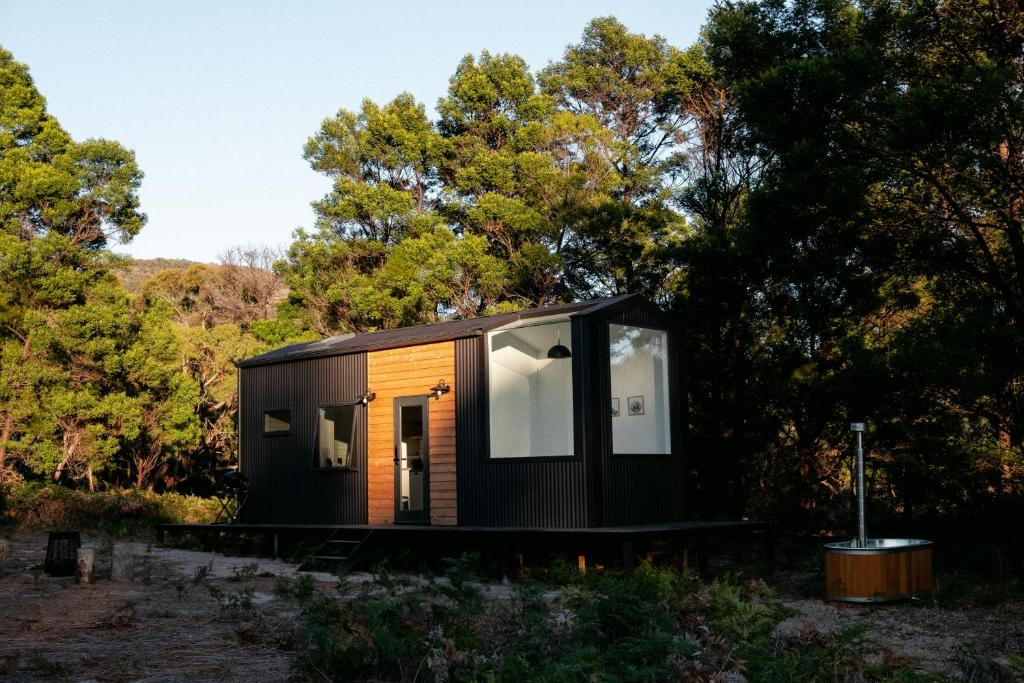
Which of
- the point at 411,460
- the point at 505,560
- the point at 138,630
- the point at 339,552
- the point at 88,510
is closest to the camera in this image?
the point at 138,630

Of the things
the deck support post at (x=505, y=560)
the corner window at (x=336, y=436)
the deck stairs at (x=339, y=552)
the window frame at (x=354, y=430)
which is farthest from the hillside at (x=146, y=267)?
the deck support post at (x=505, y=560)

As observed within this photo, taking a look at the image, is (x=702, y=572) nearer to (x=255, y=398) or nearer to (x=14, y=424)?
(x=255, y=398)

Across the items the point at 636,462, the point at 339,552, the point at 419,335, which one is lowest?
the point at 339,552

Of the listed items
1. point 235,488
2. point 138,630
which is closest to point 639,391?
point 235,488

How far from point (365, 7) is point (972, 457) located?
8.37m

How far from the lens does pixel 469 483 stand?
10836mm

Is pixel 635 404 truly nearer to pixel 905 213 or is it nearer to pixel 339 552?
pixel 905 213

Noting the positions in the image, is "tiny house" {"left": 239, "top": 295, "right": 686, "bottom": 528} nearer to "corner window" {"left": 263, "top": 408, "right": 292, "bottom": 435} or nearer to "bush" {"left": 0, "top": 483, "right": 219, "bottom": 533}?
"corner window" {"left": 263, "top": 408, "right": 292, "bottom": 435}

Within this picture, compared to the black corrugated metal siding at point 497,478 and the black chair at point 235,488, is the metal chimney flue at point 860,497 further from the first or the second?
the black chair at point 235,488

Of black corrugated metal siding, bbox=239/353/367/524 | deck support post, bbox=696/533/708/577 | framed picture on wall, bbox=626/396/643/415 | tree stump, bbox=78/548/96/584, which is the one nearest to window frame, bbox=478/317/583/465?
framed picture on wall, bbox=626/396/643/415

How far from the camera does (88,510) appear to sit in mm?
16156

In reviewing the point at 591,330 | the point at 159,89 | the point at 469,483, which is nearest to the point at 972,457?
the point at 591,330

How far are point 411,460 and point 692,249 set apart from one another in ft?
17.6

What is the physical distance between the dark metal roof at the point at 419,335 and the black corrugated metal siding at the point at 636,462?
405mm
